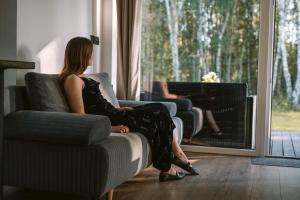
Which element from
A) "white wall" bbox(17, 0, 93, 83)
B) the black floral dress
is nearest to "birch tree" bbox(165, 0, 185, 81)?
"white wall" bbox(17, 0, 93, 83)

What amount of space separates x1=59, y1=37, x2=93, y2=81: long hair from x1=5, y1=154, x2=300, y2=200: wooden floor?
2.84 ft

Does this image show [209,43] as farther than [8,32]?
Yes

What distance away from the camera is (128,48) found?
434 cm

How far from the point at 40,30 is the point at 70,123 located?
1.20 meters

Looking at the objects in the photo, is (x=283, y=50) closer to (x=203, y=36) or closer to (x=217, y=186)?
(x=203, y=36)

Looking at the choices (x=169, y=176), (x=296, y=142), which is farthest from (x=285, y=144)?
(x=169, y=176)

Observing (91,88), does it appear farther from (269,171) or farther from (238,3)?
(238,3)

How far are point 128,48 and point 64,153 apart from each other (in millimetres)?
2225

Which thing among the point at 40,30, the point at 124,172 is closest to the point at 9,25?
the point at 40,30

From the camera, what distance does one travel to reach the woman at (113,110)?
280 cm

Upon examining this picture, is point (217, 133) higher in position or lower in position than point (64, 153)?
lower

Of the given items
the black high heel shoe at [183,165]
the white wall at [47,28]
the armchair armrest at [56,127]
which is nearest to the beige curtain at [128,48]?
the white wall at [47,28]

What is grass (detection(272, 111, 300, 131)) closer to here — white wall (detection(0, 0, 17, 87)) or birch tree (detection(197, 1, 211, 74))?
birch tree (detection(197, 1, 211, 74))

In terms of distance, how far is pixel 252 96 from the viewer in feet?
13.8
